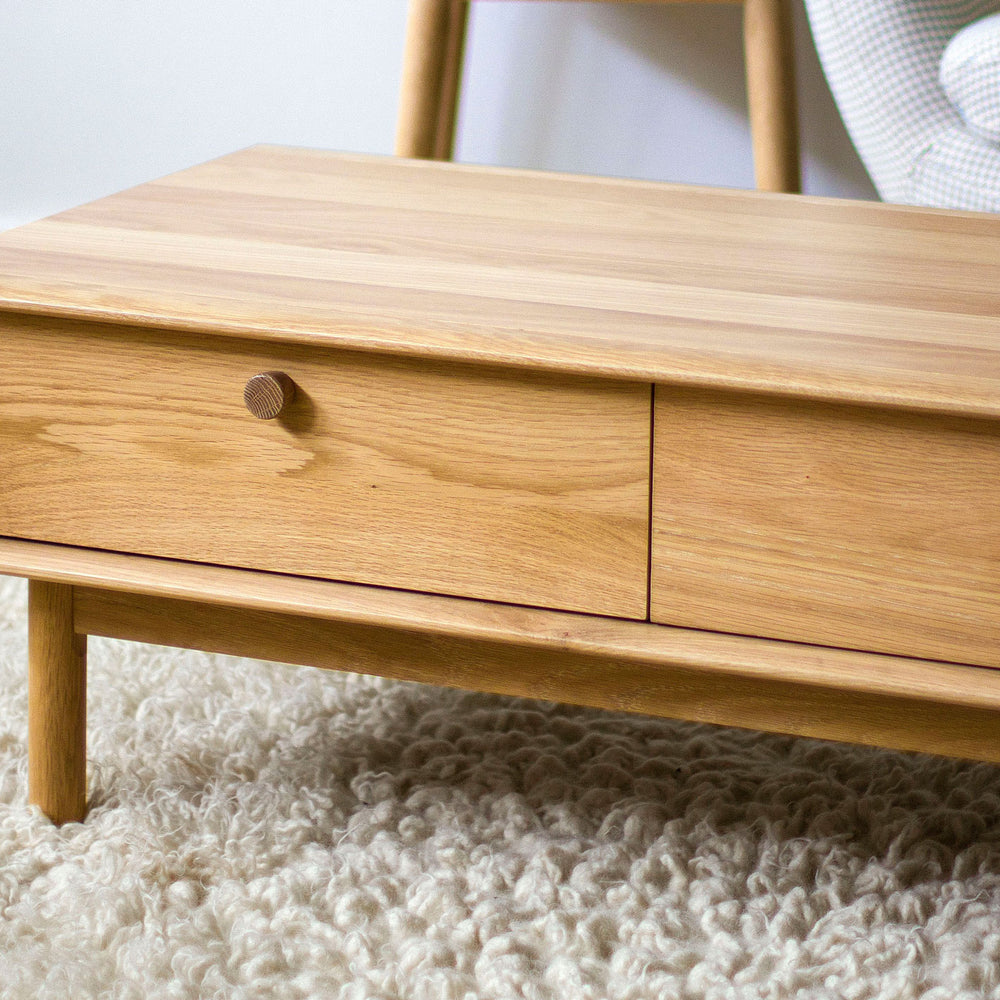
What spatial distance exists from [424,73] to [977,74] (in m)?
0.61

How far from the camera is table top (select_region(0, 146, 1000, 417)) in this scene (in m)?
0.56

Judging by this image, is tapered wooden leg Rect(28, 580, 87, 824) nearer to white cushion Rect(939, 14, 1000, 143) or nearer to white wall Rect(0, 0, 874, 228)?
white cushion Rect(939, 14, 1000, 143)

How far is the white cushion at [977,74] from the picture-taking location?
1061mm

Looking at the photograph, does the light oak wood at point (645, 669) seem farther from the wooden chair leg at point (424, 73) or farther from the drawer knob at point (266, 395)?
the wooden chair leg at point (424, 73)

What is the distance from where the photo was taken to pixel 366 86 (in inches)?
63.8

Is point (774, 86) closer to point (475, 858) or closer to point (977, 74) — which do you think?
point (977, 74)

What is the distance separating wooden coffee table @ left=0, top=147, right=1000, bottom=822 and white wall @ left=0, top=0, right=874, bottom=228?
971 millimetres

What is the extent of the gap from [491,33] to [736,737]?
108 cm

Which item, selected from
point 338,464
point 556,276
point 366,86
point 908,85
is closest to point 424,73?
point 366,86


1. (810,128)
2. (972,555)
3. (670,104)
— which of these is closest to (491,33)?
(670,104)

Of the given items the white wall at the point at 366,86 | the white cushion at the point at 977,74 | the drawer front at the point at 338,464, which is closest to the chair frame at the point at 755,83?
the white wall at the point at 366,86

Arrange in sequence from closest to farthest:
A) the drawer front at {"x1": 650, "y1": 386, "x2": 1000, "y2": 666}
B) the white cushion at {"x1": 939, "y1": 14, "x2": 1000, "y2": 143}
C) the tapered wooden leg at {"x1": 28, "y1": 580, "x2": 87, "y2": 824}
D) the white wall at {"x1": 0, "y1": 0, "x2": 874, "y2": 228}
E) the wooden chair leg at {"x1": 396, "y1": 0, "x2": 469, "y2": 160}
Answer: the drawer front at {"x1": 650, "y1": 386, "x2": 1000, "y2": 666}, the tapered wooden leg at {"x1": 28, "y1": 580, "x2": 87, "y2": 824}, the white cushion at {"x1": 939, "y1": 14, "x2": 1000, "y2": 143}, the wooden chair leg at {"x1": 396, "y1": 0, "x2": 469, "y2": 160}, the white wall at {"x1": 0, "y1": 0, "x2": 874, "y2": 228}

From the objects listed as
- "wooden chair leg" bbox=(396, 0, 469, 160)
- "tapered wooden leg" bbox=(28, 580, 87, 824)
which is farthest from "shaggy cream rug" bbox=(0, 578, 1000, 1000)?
"wooden chair leg" bbox=(396, 0, 469, 160)

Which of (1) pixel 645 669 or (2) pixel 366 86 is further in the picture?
(2) pixel 366 86
